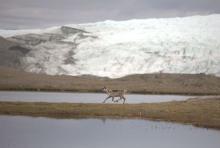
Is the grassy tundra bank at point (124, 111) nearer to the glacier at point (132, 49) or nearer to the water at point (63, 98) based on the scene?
the water at point (63, 98)

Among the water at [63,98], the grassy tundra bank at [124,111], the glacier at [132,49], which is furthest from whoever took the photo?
the glacier at [132,49]

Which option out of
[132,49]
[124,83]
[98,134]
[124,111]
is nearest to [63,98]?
[124,111]

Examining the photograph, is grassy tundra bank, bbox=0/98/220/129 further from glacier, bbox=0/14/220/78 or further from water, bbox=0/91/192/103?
glacier, bbox=0/14/220/78

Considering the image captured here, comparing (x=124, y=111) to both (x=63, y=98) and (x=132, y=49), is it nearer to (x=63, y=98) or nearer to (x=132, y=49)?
(x=63, y=98)

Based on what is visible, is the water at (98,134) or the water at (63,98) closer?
the water at (98,134)

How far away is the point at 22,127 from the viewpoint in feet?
100

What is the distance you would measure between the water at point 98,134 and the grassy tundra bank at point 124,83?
128 ft

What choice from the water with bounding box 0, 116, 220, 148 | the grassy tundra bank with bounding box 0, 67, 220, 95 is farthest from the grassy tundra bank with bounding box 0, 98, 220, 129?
the grassy tundra bank with bounding box 0, 67, 220, 95

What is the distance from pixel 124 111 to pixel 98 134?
1151 centimetres

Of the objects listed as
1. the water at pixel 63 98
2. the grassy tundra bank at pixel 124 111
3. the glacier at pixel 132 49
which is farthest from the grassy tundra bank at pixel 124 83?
the grassy tundra bank at pixel 124 111

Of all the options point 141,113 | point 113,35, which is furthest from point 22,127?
point 113,35

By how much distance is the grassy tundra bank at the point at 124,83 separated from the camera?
251 ft

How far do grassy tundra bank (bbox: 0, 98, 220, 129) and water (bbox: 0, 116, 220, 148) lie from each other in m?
2.44

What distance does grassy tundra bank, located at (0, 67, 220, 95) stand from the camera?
251 feet
